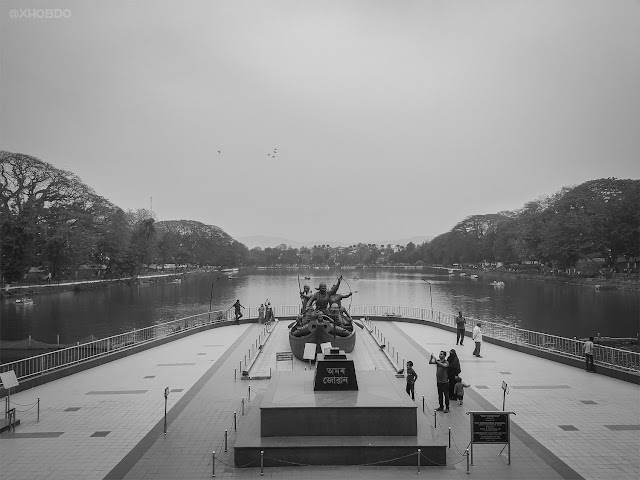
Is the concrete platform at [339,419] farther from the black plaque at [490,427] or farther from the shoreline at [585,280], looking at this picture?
the shoreline at [585,280]

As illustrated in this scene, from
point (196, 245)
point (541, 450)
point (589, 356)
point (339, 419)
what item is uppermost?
point (196, 245)

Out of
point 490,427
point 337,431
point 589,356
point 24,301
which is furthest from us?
point 24,301

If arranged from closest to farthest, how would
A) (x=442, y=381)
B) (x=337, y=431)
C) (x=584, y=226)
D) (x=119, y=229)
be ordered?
(x=337, y=431)
(x=442, y=381)
(x=584, y=226)
(x=119, y=229)

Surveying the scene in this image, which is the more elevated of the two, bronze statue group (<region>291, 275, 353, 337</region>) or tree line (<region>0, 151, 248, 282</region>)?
tree line (<region>0, 151, 248, 282</region>)

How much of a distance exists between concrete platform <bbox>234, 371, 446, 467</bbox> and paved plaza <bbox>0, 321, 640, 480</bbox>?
0.78 ft

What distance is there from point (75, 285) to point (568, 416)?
7183cm

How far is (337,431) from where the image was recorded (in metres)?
10.1

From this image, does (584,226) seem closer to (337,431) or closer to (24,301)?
(337,431)

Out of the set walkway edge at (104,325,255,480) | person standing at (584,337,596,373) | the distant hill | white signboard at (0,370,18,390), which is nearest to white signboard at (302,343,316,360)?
walkway edge at (104,325,255,480)

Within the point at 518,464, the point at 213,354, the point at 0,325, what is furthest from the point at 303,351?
the point at 0,325

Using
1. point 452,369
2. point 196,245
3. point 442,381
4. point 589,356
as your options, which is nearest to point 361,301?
point 589,356

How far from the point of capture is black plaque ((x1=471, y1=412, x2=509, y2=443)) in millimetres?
9500

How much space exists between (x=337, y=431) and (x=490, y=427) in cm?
328

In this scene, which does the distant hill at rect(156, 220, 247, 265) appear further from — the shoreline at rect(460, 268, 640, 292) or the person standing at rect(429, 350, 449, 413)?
the person standing at rect(429, 350, 449, 413)
